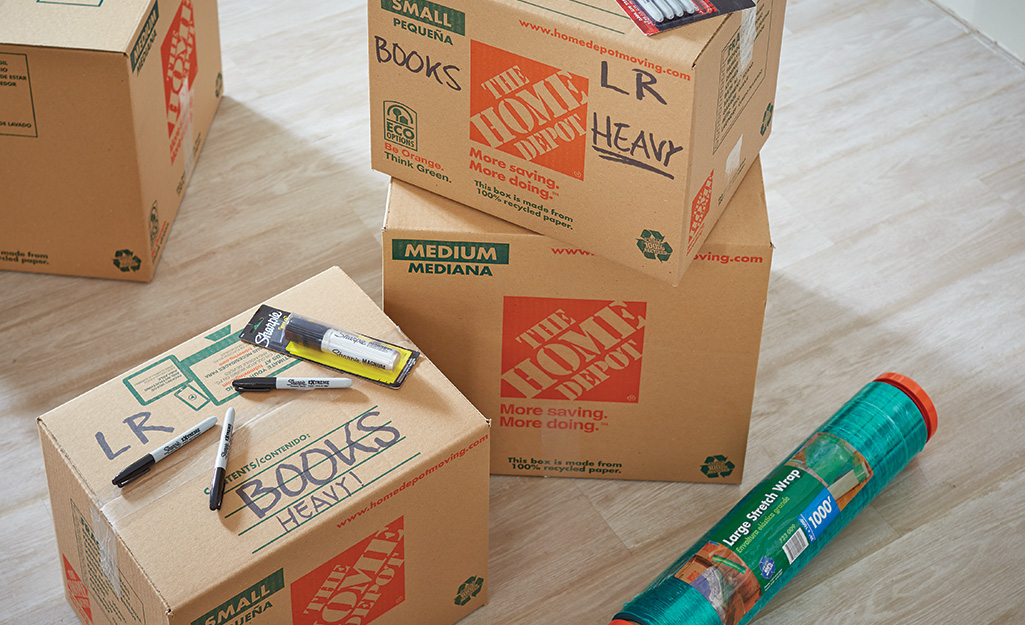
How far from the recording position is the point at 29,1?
1.68m

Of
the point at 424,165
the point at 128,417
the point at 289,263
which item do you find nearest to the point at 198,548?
the point at 128,417

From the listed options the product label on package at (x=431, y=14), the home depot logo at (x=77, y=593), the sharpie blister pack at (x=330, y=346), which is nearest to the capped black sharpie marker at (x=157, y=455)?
the sharpie blister pack at (x=330, y=346)

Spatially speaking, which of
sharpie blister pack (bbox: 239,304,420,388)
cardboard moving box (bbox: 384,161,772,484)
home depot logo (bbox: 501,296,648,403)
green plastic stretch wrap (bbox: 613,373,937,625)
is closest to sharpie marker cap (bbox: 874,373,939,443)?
green plastic stretch wrap (bbox: 613,373,937,625)

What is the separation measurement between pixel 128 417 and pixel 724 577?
0.75m

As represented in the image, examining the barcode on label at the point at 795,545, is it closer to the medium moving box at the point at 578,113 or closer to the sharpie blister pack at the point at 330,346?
the medium moving box at the point at 578,113

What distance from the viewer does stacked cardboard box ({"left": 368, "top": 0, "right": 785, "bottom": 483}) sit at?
121cm

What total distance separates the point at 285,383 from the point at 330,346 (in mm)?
72

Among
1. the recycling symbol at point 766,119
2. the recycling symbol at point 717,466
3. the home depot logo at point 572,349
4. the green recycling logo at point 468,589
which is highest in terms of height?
the recycling symbol at point 766,119

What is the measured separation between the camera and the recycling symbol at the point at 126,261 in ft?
6.05

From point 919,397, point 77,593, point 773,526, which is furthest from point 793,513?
point 77,593

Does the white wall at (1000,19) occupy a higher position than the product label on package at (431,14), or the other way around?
the product label on package at (431,14)

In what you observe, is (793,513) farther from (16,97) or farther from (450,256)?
(16,97)

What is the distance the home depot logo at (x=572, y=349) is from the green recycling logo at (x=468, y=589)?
0.27m

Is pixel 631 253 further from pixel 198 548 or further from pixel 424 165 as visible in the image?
pixel 198 548
